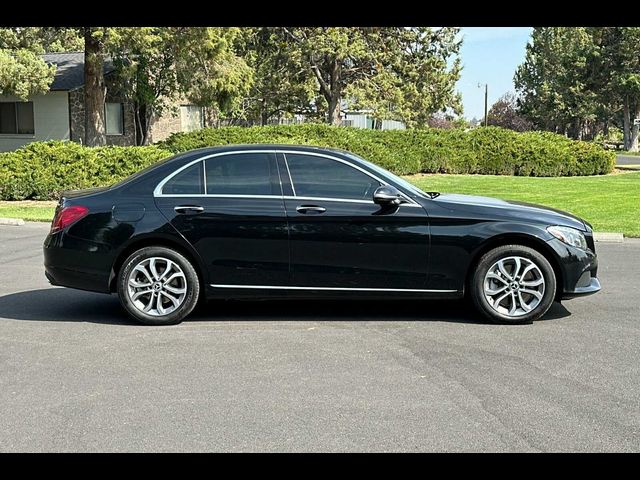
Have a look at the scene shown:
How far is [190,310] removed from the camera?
271 inches

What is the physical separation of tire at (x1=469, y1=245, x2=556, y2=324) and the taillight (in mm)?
3648

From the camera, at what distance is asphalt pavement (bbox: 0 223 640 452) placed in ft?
14.0

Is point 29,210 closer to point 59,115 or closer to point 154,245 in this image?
point 154,245

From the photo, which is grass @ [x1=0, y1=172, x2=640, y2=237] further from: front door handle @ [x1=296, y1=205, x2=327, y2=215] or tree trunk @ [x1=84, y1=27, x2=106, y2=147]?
front door handle @ [x1=296, y1=205, x2=327, y2=215]

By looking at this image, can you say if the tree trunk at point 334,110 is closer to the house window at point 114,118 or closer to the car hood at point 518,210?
the house window at point 114,118

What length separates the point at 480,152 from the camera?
26.5 metres

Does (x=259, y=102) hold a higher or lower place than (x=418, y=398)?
higher

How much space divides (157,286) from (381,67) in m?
30.8

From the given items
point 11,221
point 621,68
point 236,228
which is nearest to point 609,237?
point 236,228

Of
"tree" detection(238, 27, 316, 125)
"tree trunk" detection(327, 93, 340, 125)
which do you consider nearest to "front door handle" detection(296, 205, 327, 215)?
"tree" detection(238, 27, 316, 125)

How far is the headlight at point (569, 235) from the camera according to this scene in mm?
6887

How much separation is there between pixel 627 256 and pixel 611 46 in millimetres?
52962
